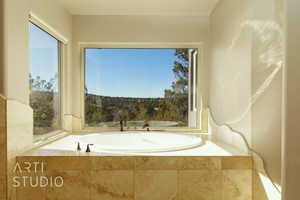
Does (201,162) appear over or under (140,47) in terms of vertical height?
under

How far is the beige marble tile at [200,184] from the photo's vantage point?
1.70 meters

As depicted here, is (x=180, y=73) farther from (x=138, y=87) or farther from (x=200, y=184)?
(x=200, y=184)

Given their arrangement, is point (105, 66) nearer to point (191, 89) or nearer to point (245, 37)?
point (191, 89)

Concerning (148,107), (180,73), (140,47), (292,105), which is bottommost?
(148,107)

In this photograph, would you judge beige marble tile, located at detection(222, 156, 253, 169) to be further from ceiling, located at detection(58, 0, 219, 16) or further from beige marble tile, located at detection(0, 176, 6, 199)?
ceiling, located at detection(58, 0, 219, 16)

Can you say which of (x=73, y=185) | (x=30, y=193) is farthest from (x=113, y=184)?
(x=30, y=193)

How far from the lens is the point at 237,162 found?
1728 mm

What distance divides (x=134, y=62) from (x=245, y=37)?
1.63m

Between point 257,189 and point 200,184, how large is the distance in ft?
1.37

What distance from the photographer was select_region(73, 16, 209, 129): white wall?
299 cm

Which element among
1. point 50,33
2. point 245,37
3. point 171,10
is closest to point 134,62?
point 171,10

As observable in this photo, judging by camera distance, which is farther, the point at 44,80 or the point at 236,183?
the point at 44,80

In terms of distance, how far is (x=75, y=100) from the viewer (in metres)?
3.09

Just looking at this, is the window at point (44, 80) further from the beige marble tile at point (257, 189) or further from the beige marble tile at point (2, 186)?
the beige marble tile at point (257, 189)
